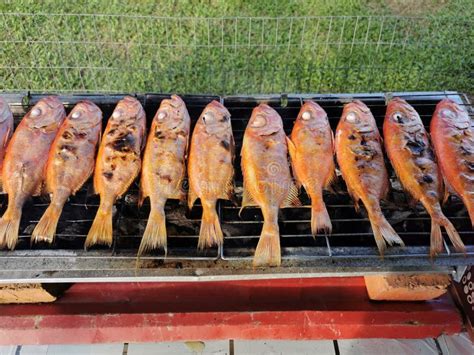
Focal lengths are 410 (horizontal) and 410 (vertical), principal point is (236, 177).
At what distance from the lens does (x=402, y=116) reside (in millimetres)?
3141

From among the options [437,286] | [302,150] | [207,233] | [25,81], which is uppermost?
[25,81]

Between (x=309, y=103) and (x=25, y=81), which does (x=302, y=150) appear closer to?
(x=309, y=103)

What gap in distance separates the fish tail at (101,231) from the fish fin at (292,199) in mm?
1157

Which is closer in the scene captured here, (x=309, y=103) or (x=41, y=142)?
(x=41, y=142)

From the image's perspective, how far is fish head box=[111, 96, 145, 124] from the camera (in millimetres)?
3117

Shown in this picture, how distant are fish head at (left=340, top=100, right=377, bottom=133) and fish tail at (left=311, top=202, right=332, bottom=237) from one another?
721 mm

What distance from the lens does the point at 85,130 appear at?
121 inches

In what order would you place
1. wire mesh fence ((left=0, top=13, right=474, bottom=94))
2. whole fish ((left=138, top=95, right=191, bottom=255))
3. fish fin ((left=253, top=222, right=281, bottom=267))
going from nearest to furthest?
1. fish fin ((left=253, top=222, right=281, bottom=267))
2. whole fish ((left=138, top=95, right=191, bottom=255))
3. wire mesh fence ((left=0, top=13, right=474, bottom=94))

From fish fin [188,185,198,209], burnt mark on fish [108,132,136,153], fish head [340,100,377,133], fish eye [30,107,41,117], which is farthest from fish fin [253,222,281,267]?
fish eye [30,107,41,117]

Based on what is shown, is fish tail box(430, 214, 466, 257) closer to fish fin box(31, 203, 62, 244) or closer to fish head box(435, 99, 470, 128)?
fish head box(435, 99, 470, 128)

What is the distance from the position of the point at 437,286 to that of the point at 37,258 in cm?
273

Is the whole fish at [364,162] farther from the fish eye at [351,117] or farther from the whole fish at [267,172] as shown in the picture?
the whole fish at [267,172]

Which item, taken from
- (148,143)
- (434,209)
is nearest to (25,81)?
(148,143)

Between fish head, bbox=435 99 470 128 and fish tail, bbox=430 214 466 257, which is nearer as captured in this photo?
fish tail, bbox=430 214 466 257
